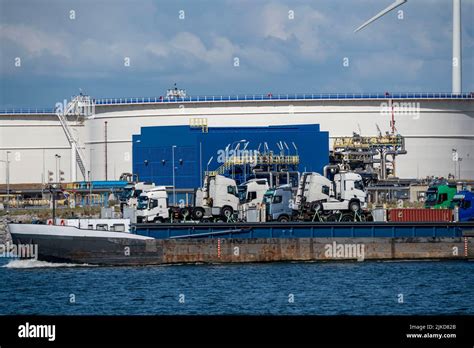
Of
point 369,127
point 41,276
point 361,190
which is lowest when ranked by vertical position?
point 41,276

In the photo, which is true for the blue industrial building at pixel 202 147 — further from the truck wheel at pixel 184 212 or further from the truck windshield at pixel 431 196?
the truck wheel at pixel 184 212

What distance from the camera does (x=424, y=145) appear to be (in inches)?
3875

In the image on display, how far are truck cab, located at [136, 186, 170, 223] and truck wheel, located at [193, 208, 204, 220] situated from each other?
143cm

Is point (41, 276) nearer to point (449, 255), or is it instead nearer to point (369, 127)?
point (449, 255)

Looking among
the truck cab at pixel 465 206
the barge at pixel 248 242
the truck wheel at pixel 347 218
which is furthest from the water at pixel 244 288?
the truck wheel at pixel 347 218

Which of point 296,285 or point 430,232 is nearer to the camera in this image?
point 296,285

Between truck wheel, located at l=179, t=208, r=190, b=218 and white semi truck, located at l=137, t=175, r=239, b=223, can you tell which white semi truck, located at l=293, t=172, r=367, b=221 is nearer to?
white semi truck, located at l=137, t=175, r=239, b=223

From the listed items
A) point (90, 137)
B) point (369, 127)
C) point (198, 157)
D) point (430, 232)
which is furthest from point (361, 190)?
point (90, 137)

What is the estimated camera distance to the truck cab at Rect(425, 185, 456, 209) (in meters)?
58.7

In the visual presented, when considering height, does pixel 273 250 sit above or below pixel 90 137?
below

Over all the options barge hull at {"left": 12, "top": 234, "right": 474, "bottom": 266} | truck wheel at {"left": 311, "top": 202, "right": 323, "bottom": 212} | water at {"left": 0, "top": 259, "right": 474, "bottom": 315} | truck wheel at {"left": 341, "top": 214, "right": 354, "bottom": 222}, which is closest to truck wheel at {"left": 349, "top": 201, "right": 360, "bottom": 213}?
truck wheel at {"left": 311, "top": 202, "right": 323, "bottom": 212}

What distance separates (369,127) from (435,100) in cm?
741
